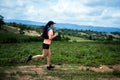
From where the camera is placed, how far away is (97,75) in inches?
411

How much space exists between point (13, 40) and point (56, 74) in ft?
126

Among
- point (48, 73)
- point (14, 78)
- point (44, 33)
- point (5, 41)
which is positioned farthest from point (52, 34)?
point (5, 41)

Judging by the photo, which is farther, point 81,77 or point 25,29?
point 25,29

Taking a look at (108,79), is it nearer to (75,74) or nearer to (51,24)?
(75,74)

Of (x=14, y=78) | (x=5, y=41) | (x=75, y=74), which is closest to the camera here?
(x=14, y=78)

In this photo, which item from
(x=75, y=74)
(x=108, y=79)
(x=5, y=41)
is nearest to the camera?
(x=108, y=79)

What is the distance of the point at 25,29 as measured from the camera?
103 m

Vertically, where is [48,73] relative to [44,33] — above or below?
below

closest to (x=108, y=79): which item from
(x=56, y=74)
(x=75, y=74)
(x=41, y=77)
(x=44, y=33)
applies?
(x=75, y=74)

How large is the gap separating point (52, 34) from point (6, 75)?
2834 mm

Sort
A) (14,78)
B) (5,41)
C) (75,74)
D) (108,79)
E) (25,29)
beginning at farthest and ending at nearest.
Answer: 1. (25,29)
2. (5,41)
3. (75,74)
4. (108,79)
5. (14,78)

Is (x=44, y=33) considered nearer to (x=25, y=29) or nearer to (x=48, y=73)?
(x=48, y=73)

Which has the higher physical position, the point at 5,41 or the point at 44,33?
the point at 44,33

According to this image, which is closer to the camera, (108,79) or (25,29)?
(108,79)
